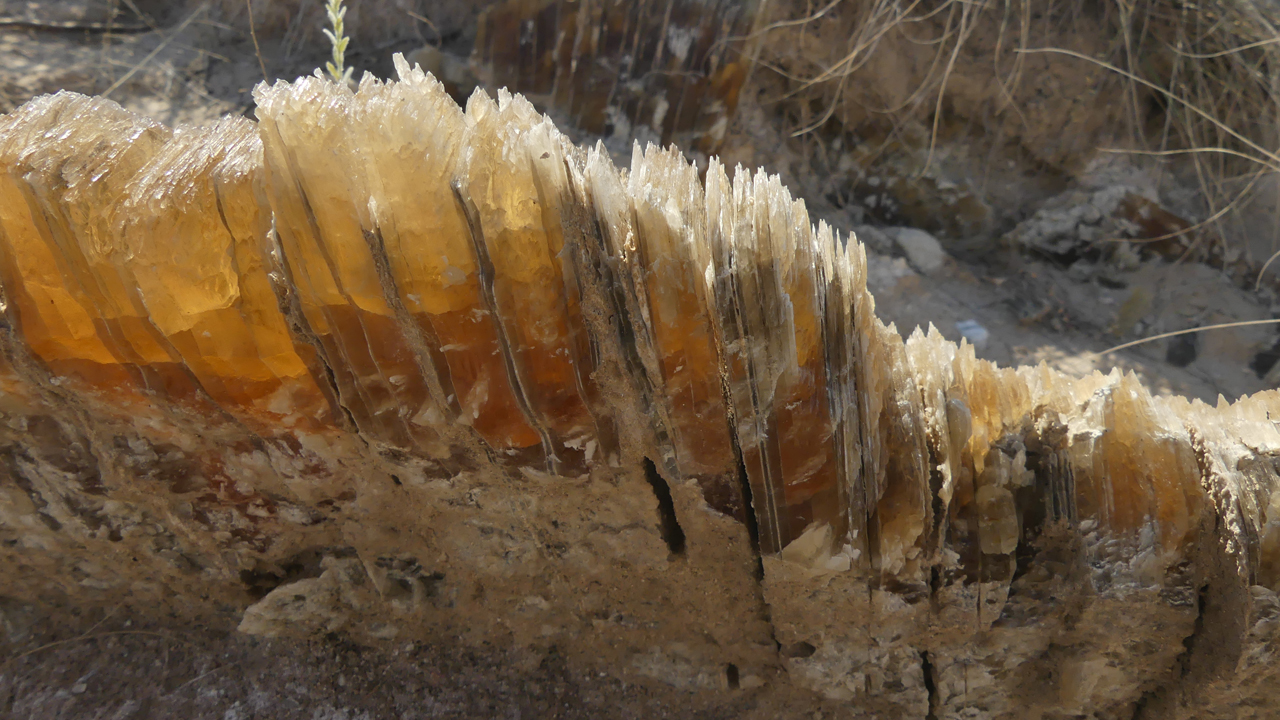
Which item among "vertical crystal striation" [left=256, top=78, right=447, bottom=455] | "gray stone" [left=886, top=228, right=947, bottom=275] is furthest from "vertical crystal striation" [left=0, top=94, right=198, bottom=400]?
"gray stone" [left=886, top=228, right=947, bottom=275]

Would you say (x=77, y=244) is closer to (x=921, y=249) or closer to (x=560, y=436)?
(x=560, y=436)

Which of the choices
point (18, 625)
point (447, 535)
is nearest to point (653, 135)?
point (447, 535)

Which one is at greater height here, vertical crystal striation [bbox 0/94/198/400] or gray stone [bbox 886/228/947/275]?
gray stone [bbox 886/228/947/275]

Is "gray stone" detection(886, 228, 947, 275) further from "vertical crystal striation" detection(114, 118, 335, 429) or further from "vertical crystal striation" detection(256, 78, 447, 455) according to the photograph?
"vertical crystal striation" detection(114, 118, 335, 429)

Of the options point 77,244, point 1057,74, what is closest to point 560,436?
point 77,244

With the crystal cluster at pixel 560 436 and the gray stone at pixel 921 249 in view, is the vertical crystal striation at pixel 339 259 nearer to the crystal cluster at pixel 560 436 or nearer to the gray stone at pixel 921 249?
the crystal cluster at pixel 560 436

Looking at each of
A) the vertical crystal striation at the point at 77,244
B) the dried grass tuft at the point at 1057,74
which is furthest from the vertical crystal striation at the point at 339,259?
the dried grass tuft at the point at 1057,74

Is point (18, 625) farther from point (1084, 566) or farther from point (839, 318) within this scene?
point (1084, 566)

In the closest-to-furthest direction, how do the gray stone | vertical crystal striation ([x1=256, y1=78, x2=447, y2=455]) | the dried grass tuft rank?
vertical crystal striation ([x1=256, y1=78, x2=447, y2=455])
the dried grass tuft
the gray stone

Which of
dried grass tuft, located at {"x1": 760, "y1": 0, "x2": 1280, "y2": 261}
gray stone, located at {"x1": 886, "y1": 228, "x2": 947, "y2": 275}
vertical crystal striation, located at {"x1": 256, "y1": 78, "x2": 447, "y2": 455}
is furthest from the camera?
gray stone, located at {"x1": 886, "y1": 228, "x2": 947, "y2": 275}
